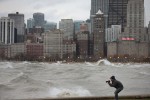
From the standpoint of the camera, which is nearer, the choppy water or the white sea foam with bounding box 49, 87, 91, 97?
the white sea foam with bounding box 49, 87, 91, 97

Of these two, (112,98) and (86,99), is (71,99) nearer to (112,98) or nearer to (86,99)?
(86,99)

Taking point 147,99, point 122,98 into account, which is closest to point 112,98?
point 122,98

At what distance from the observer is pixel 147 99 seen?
74.1ft

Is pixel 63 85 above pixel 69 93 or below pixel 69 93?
below

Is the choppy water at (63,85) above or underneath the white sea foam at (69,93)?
underneath

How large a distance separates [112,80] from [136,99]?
371cm

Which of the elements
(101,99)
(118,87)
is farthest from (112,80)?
(101,99)

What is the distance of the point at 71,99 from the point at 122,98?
2920mm

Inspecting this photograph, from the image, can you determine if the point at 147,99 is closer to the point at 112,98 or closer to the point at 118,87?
the point at 112,98

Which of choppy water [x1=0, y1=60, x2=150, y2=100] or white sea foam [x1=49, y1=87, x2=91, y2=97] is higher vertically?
white sea foam [x1=49, y1=87, x2=91, y2=97]

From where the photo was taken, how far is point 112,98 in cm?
2288

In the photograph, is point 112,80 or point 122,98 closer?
point 112,80

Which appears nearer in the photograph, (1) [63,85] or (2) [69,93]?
(2) [69,93]

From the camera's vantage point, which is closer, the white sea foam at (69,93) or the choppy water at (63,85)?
the white sea foam at (69,93)
